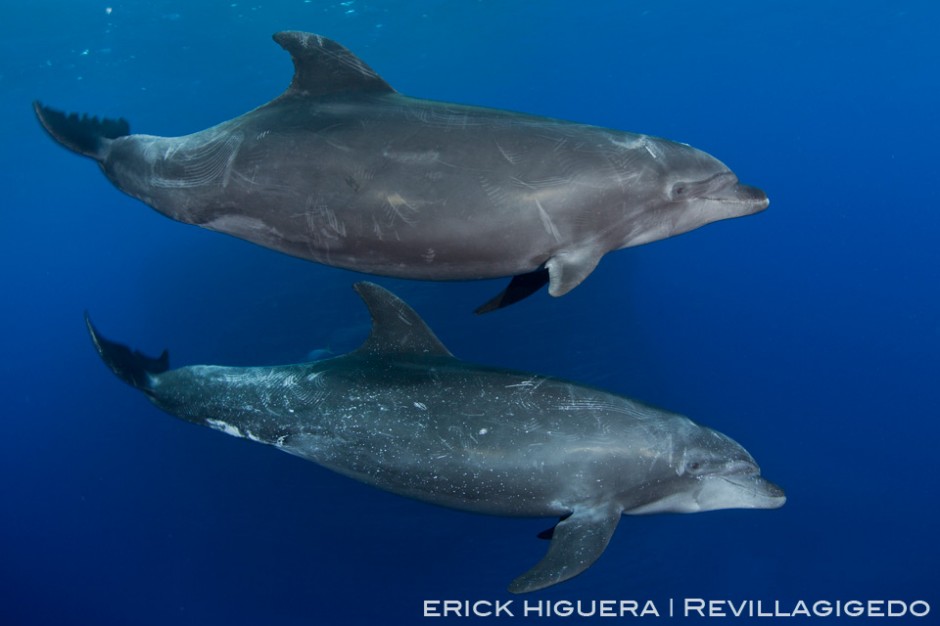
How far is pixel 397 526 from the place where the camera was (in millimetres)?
5461

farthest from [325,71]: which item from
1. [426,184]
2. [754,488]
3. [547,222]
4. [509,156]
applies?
[754,488]

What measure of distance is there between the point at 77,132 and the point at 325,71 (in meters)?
1.91

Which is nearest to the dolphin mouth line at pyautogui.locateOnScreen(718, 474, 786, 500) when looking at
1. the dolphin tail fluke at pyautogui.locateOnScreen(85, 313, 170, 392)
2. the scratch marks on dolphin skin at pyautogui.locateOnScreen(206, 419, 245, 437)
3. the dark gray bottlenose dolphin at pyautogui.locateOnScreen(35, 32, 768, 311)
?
the dark gray bottlenose dolphin at pyautogui.locateOnScreen(35, 32, 768, 311)

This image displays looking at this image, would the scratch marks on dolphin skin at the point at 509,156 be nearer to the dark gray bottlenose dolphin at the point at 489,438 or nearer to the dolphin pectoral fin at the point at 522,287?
the dolphin pectoral fin at the point at 522,287

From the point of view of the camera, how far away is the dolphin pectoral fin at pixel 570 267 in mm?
3377

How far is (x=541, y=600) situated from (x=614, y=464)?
249 cm

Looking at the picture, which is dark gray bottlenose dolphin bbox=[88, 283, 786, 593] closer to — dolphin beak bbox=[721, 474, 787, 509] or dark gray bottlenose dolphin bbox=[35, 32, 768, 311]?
dolphin beak bbox=[721, 474, 787, 509]

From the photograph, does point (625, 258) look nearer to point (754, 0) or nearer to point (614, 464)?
point (614, 464)

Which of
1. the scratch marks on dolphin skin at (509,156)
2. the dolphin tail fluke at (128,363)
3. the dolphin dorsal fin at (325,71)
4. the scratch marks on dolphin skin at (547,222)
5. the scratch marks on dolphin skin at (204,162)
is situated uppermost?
the dolphin dorsal fin at (325,71)

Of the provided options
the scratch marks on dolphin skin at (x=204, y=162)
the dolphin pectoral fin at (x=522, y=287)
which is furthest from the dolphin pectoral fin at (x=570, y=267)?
the scratch marks on dolphin skin at (x=204, y=162)

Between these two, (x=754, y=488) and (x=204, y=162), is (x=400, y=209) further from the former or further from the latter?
(x=754, y=488)

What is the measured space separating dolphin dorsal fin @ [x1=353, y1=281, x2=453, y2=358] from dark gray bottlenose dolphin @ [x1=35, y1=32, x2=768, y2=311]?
1.05 ft

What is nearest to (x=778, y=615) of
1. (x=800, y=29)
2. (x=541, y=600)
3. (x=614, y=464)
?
(x=541, y=600)

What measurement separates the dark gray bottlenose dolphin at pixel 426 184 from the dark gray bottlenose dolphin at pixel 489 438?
621mm
